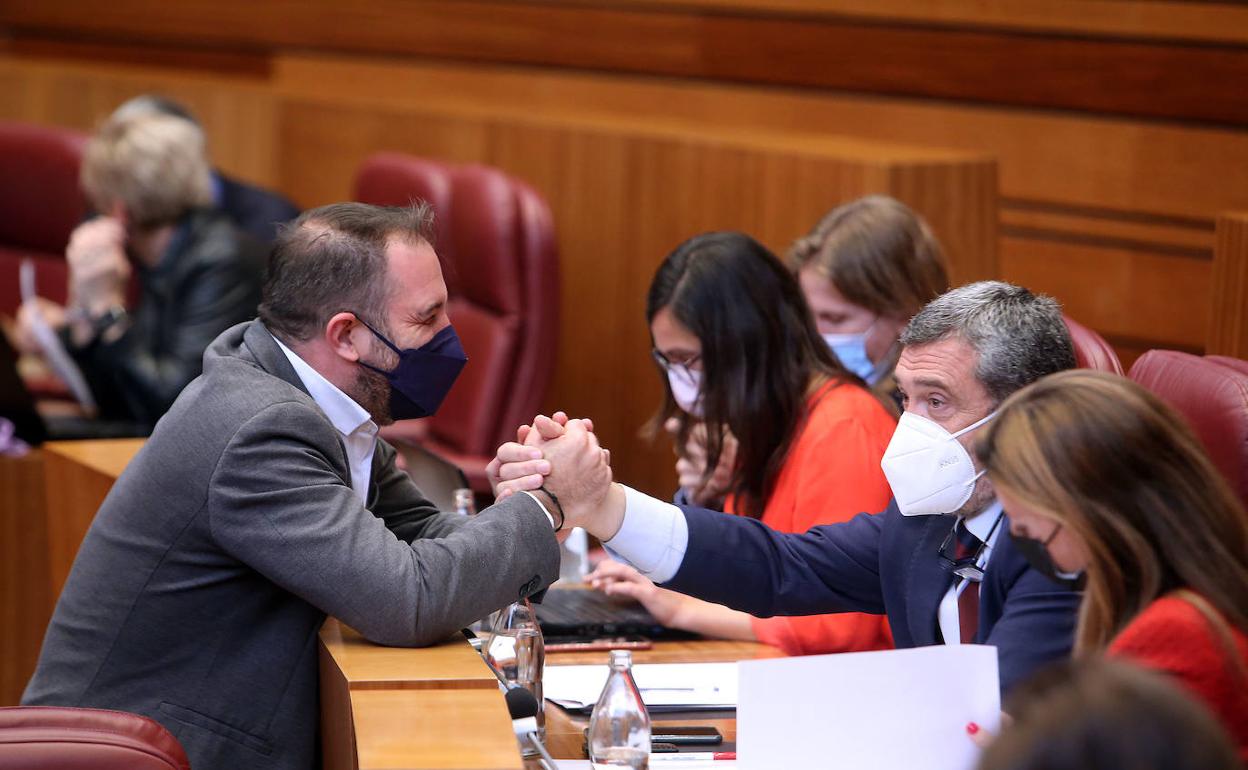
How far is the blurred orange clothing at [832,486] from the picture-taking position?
253 cm

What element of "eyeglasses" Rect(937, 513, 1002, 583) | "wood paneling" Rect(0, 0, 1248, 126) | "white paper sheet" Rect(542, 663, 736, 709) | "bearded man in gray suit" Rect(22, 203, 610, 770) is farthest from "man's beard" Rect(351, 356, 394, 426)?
"wood paneling" Rect(0, 0, 1248, 126)

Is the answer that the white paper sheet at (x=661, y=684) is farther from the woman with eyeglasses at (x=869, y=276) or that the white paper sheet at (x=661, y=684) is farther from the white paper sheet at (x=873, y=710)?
the woman with eyeglasses at (x=869, y=276)

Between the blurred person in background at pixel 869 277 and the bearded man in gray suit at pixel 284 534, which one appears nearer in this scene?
the bearded man in gray suit at pixel 284 534

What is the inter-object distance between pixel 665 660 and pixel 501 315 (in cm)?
190

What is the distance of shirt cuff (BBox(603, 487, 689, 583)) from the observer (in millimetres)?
2232

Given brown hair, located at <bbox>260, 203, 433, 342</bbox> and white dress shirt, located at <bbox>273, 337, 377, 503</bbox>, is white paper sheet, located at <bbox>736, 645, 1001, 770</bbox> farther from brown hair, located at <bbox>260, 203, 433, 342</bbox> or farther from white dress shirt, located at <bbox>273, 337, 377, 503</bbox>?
brown hair, located at <bbox>260, 203, 433, 342</bbox>

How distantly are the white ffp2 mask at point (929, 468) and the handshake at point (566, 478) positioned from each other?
0.39 m

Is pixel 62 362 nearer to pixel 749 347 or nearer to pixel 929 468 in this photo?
pixel 749 347

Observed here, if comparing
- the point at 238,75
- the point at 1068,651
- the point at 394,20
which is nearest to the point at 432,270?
the point at 1068,651

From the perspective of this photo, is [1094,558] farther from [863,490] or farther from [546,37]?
[546,37]

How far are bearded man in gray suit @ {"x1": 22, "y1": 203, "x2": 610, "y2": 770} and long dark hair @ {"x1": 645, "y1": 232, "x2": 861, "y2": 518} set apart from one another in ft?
1.56

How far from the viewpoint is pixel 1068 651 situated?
1.82 m

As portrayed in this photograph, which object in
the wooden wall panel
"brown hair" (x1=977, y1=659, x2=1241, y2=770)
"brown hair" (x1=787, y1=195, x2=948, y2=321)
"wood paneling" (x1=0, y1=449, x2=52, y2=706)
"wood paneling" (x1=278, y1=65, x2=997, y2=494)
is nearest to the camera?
"brown hair" (x1=977, y1=659, x2=1241, y2=770)

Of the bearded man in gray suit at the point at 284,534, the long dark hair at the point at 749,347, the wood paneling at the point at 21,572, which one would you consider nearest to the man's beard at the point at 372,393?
the bearded man in gray suit at the point at 284,534
